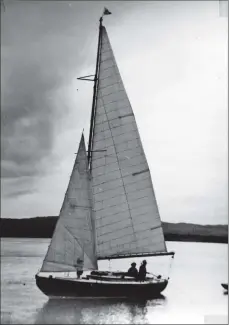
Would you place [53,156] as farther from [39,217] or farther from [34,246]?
[34,246]

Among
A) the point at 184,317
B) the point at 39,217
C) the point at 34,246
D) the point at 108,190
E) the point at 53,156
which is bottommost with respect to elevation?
the point at 184,317

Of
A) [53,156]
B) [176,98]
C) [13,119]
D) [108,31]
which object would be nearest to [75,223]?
[53,156]

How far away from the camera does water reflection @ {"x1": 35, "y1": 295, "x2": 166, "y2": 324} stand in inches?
123

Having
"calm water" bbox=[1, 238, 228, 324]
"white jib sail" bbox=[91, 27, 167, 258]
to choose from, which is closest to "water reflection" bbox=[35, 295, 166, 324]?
"calm water" bbox=[1, 238, 228, 324]

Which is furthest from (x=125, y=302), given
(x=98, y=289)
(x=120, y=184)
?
(x=120, y=184)

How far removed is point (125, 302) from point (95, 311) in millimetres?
277

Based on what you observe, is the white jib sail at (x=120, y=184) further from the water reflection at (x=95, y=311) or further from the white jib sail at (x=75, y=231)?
the water reflection at (x=95, y=311)

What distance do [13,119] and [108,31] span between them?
1039 millimetres

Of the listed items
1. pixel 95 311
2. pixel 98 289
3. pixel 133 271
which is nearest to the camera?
pixel 95 311

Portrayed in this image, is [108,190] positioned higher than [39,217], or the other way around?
[108,190]

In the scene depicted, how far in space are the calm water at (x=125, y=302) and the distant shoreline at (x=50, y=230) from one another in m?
0.06

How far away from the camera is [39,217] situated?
129 inches

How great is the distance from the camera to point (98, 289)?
347 centimetres

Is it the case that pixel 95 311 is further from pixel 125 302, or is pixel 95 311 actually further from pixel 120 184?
pixel 120 184
